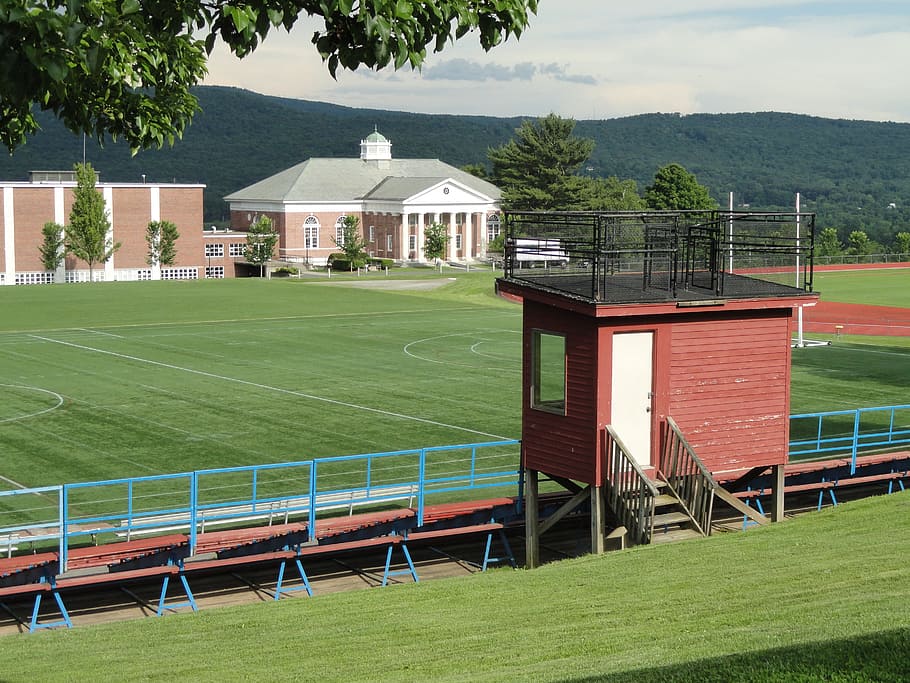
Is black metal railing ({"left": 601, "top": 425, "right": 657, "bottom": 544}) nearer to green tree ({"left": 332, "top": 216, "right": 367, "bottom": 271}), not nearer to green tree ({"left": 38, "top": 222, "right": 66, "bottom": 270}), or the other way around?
green tree ({"left": 38, "top": 222, "right": 66, "bottom": 270})

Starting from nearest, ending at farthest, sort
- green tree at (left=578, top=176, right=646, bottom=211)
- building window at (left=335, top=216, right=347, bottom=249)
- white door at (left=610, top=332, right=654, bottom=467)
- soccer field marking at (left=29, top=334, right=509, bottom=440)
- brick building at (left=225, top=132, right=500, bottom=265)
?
white door at (left=610, top=332, right=654, bottom=467) < soccer field marking at (left=29, top=334, right=509, bottom=440) < brick building at (left=225, top=132, right=500, bottom=265) < building window at (left=335, top=216, right=347, bottom=249) < green tree at (left=578, top=176, right=646, bottom=211)

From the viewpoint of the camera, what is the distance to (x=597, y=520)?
18.1 metres

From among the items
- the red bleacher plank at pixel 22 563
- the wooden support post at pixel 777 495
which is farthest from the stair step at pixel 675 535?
the red bleacher plank at pixel 22 563

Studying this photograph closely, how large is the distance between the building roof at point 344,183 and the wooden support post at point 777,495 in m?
95.0

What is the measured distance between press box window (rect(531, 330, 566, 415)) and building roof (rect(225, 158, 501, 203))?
313ft

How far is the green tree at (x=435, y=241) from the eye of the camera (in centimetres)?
10619

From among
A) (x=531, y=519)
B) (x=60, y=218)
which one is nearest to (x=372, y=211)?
(x=60, y=218)

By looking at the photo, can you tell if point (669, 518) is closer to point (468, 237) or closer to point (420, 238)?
point (420, 238)

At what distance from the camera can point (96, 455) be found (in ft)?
89.9

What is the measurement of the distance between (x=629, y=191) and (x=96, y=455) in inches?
4360

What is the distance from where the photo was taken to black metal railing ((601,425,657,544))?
1770cm

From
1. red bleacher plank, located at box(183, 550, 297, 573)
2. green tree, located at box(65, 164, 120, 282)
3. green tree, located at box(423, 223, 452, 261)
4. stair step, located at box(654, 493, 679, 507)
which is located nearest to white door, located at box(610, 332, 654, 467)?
stair step, located at box(654, 493, 679, 507)

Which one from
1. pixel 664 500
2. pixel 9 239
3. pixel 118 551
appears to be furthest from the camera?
pixel 9 239

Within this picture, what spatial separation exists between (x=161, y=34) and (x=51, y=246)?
278 ft
